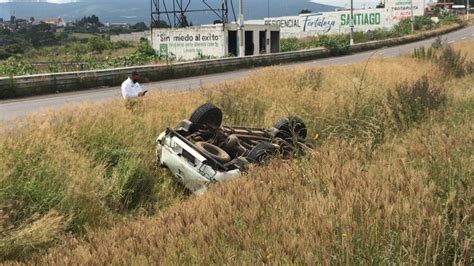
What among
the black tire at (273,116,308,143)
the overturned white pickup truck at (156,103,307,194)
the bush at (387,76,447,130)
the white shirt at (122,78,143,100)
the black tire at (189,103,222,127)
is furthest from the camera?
the white shirt at (122,78,143,100)

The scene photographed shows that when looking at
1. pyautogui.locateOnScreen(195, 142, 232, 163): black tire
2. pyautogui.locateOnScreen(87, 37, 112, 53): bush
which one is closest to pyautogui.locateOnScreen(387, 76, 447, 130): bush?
pyautogui.locateOnScreen(195, 142, 232, 163): black tire

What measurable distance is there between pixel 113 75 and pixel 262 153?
20526 millimetres

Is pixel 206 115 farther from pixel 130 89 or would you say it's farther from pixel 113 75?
pixel 113 75

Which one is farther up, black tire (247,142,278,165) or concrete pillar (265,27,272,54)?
concrete pillar (265,27,272,54)

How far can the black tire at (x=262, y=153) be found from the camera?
720 centimetres

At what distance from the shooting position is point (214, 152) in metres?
7.82

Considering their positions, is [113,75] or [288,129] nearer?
[288,129]

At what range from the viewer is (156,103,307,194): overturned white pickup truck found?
7188mm

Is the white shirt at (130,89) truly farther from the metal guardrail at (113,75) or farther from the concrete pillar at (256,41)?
the concrete pillar at (256,41)

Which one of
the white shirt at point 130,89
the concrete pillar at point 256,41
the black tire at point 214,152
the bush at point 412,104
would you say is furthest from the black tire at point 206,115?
the concrete pillar at point 256,41

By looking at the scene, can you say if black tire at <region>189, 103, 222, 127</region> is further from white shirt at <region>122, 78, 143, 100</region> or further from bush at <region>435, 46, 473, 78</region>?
bush at <region>435, 46, 473, 78</region>

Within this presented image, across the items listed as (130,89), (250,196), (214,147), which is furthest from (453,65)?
(250,196)

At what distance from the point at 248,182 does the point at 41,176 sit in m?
2.66

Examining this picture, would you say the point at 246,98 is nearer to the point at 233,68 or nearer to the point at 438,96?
the point at 438,96
